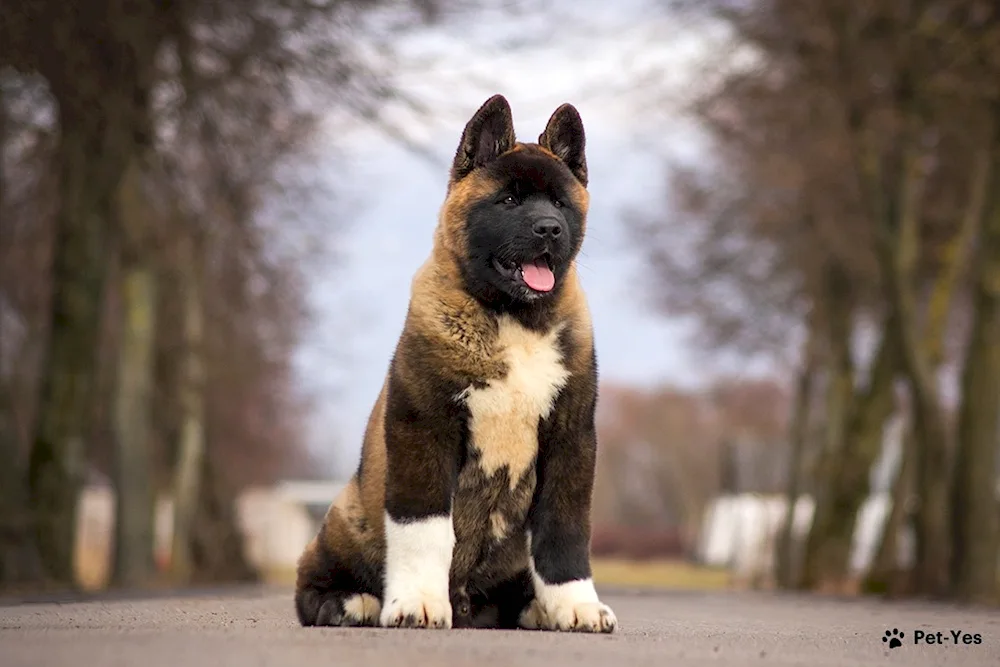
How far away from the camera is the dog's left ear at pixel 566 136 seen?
7020 millimetres

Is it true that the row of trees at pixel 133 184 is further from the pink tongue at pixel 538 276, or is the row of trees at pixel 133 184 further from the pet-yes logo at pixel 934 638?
the pet-yes logo at pixel 934 638

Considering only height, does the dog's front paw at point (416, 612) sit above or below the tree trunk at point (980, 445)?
below

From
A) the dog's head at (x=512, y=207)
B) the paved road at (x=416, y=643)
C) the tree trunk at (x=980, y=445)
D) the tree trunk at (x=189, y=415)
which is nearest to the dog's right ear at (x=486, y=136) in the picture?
the dog's head at (x=512, y=207)

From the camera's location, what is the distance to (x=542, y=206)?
6664 mm

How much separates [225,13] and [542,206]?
34.7ft

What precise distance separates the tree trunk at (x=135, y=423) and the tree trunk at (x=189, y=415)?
11.0 feet

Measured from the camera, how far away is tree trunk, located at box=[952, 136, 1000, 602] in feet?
54.1

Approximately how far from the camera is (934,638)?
804 cm

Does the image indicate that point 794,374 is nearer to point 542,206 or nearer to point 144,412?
point 144,412

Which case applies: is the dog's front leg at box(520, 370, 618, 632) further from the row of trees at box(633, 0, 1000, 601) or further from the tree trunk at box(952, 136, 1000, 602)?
the tree trunk at box(952, 136, 1000, 602)

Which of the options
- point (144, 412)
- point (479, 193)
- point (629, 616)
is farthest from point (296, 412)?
point (479, 193)

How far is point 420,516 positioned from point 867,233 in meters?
19.9

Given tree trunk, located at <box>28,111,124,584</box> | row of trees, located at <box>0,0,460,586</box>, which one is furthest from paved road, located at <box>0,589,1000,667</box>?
tree trunk, located at <box>28,111,124,584</box>

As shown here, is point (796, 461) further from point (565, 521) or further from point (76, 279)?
point (565, 521)
